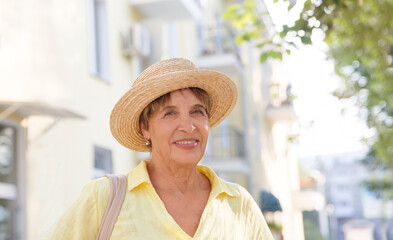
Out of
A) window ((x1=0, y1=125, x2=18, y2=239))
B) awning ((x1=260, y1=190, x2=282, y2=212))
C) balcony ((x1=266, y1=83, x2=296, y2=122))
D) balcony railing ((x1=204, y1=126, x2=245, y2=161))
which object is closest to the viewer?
window ((x1=0, y1=125, x2=18, y2=239))

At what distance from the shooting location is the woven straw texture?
274 cm

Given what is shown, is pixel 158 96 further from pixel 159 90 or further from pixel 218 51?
pixel 218 51

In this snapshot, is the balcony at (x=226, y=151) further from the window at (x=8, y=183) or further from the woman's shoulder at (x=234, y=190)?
the woman's shoulder at (x=234, y=190)

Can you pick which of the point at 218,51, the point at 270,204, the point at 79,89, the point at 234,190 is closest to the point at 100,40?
the point at 79,89

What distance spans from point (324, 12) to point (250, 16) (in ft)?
7.56

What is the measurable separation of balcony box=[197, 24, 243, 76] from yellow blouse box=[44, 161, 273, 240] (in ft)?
48.8

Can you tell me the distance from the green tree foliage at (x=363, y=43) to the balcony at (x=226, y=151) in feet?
12.0

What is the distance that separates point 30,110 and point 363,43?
263 inches

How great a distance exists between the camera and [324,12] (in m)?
5.92

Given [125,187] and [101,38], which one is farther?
[101,38]

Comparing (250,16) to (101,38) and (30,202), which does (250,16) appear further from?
(101,38)

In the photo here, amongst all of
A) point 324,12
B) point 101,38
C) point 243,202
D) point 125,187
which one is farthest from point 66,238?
point 101,38

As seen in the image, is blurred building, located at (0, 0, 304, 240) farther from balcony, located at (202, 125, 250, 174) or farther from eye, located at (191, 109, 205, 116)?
eye, located at (191, 109, 205, 116)

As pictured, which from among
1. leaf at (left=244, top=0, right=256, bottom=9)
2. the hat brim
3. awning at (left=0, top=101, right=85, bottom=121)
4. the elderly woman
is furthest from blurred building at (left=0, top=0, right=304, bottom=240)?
the elderly woman
